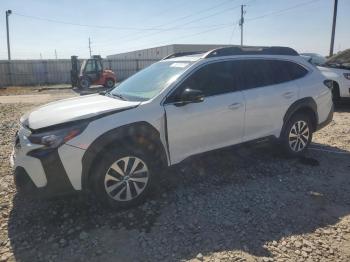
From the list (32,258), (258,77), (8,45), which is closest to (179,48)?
(8,45)

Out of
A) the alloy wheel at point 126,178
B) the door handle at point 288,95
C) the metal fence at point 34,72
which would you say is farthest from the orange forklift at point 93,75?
the alloy wheel at point 126,178

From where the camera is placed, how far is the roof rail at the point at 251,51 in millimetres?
4912

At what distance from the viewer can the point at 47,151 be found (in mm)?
3514

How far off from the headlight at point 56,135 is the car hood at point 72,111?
0.10 m

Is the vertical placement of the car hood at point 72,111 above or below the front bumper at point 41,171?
above

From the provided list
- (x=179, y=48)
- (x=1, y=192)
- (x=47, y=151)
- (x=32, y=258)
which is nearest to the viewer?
(x=32, y=258)

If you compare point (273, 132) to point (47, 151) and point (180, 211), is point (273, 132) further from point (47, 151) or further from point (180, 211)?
point (47, 151)

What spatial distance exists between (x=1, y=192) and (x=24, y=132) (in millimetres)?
1227

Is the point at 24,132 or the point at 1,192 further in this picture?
the point at 1,192

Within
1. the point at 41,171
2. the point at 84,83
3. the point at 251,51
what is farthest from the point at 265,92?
the point at 84,83

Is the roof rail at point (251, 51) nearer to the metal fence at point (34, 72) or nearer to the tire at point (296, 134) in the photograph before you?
the tire at point (296, 134)

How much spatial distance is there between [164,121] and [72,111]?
1048mm

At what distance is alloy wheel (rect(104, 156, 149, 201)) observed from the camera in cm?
386

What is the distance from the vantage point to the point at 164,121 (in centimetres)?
413
